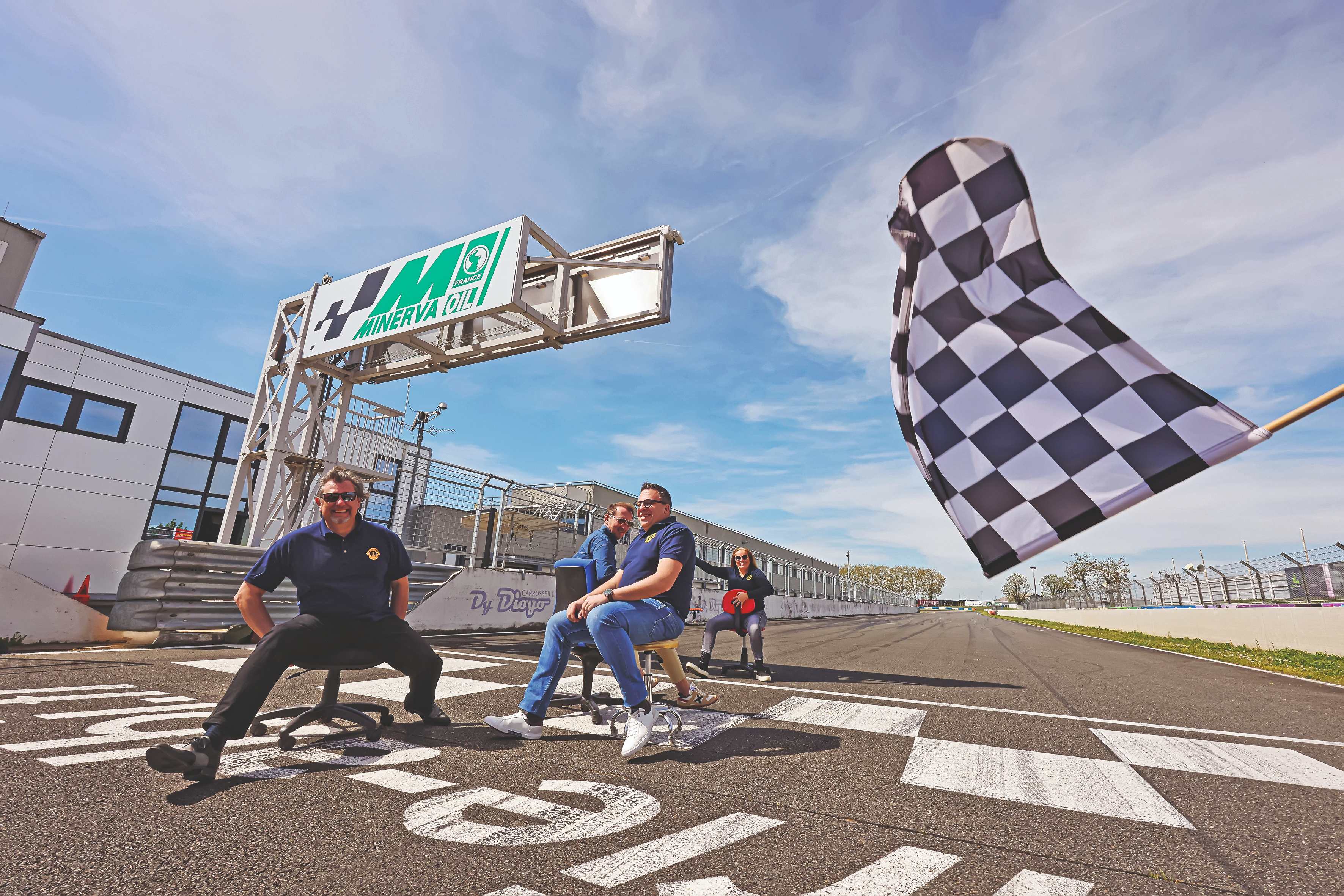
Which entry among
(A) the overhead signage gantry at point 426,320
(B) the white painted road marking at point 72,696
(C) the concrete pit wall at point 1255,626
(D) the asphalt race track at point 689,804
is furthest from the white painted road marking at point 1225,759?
(C) the concrete pit wall at point 1255,626

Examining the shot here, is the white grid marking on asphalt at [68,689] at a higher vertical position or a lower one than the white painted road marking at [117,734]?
lower

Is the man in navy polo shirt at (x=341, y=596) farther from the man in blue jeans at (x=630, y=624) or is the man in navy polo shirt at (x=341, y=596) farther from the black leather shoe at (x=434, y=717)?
the man in blue jeans at (x=630, y=624)

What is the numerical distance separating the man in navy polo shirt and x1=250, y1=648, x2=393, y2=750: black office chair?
0.04 m

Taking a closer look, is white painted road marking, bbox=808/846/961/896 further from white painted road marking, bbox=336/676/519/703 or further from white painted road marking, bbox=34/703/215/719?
white painted road marking, bbox=34/703/215/719

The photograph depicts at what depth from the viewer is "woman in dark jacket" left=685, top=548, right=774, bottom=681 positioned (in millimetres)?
6023

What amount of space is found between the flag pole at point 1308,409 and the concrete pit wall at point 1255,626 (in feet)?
41.6

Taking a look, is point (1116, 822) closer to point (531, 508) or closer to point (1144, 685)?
point (1144, 685)

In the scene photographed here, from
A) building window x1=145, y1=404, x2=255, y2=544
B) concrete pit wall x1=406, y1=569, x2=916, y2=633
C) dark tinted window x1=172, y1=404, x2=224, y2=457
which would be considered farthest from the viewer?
dark tinted window x1=172, y1=404, x2=224, y2=457

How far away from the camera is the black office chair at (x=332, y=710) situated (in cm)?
276

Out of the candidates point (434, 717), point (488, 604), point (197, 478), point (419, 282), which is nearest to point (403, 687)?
point (434, 717)

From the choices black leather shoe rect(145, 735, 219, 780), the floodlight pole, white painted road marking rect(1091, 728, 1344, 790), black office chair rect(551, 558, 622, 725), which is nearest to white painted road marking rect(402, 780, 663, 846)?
black leather shoe rect(145, 735, 219, 780)

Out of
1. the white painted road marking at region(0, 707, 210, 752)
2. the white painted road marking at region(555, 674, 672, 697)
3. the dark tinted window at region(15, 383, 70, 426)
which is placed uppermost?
the dark tinted window at region(15, 383, 70, 426)

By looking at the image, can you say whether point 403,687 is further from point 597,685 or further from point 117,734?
point 117,734

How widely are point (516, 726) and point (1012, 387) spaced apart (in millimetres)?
3302
